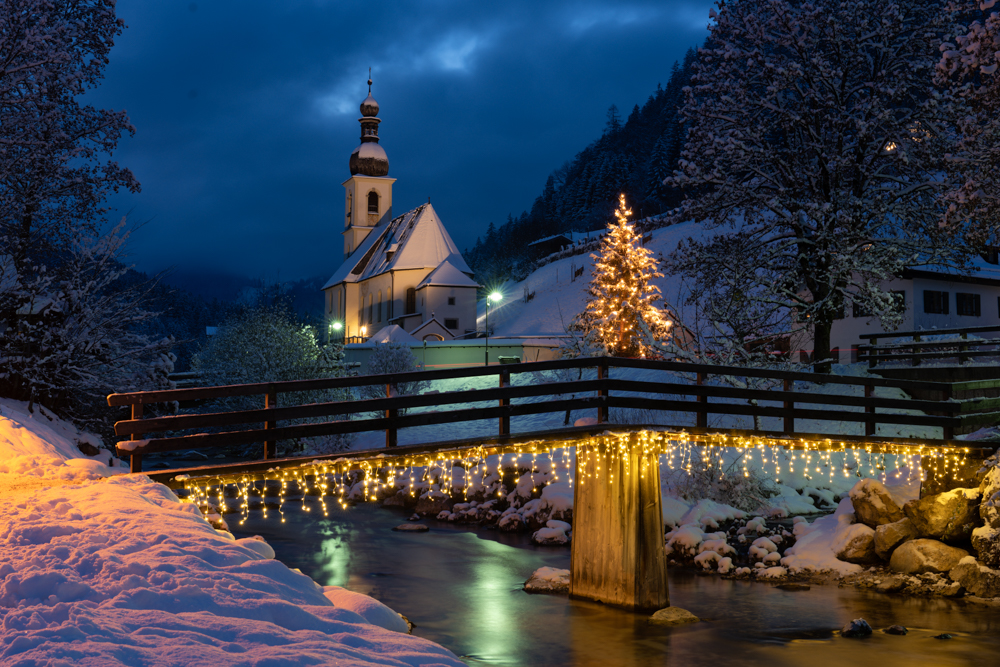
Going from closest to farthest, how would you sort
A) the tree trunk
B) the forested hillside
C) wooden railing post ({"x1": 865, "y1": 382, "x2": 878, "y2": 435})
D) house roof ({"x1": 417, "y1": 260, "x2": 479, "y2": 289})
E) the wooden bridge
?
the wooden bridge
wooden railing post ({"x1": 865, "y1": 382, "x2": 878, "y2": 435})
the tree trunk
house roof ({"x1": 417, "y1": 260, "x2": 479, "y2": 289})
the forested hillside

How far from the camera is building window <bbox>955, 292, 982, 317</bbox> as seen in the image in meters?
36.8

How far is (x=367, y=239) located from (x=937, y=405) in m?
68.3

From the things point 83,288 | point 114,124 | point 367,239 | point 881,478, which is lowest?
point 881,478

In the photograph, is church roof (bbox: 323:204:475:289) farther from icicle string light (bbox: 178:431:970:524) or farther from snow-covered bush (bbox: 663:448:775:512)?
snow-covered bush (bbox: 663:448:775:512)

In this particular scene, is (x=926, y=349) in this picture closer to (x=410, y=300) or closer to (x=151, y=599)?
(x=151, y=599)

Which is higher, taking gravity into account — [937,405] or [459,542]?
[937,405]

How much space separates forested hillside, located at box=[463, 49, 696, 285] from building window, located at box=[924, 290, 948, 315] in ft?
203

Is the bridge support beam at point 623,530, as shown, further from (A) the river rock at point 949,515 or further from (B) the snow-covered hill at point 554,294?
(B) the snow-covered hill at point 554,294

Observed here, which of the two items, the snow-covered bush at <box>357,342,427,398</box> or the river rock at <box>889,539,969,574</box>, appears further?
the snow-covered bush at <box>357,342,427,398</box>

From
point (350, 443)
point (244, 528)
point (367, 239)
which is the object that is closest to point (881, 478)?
point (244, 528)

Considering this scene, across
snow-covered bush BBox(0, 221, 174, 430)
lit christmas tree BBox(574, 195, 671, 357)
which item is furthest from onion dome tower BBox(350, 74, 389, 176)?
snow-covered bush BBox(0, 221, 174, 430)

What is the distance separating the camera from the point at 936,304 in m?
36.0

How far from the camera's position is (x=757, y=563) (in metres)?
18.7

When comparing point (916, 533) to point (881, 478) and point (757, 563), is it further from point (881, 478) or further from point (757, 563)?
point (881, 478)
